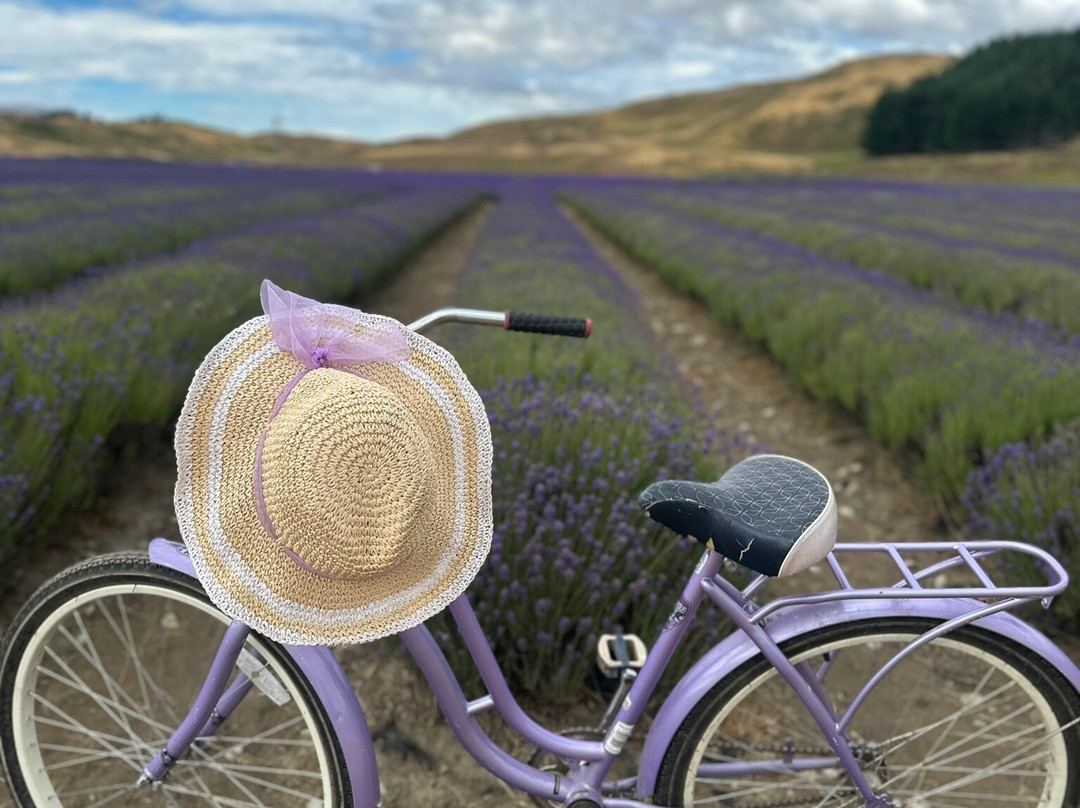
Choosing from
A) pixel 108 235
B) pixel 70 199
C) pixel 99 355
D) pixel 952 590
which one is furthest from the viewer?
pixel 70 199

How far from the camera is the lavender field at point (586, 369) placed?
2285 millimetres

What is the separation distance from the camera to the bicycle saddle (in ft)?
4.31

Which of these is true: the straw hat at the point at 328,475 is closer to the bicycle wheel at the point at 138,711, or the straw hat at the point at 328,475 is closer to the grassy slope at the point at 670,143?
the bicycle wheel at the point at 138,711

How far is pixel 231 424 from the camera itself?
1115 mm

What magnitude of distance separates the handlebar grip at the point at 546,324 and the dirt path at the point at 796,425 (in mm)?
1950

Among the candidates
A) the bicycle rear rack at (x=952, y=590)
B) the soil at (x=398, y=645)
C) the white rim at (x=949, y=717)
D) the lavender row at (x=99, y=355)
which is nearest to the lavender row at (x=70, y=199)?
the lavender row at (x=99, y=355)

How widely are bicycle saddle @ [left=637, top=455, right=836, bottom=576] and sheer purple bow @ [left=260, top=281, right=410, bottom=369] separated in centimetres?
53

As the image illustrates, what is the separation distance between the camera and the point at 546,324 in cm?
141

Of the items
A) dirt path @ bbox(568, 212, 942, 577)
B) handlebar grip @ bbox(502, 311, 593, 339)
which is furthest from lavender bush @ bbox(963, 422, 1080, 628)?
handlebar grip @ bbox(502, 311, 593, 339)

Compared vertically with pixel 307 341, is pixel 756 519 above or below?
below

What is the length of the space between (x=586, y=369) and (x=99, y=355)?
6.88 ft

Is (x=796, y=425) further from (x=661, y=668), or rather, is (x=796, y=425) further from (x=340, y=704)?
(x=340, y=704)

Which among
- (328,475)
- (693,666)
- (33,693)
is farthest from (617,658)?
(33,693)

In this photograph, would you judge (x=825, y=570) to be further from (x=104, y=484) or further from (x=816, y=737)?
(x=104, y=484)
